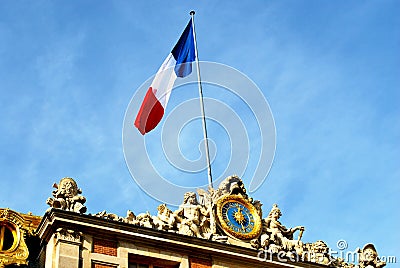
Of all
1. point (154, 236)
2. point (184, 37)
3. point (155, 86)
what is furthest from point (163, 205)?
point (184, 37)

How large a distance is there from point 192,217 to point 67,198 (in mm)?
4990

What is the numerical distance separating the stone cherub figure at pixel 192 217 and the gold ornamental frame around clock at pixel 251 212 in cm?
58

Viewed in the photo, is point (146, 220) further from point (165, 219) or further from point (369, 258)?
point (369, 258)

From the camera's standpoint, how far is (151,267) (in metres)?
29.9

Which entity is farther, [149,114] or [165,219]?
[149,114]

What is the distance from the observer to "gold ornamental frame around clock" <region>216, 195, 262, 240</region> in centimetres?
3203

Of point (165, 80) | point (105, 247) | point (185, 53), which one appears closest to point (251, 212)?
point (105, 247)

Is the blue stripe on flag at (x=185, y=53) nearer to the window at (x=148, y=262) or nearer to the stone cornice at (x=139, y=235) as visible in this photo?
the stone cornice at (x=139, y=235)

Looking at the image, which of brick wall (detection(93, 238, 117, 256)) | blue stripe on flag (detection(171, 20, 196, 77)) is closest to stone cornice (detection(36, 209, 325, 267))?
brick wall (detection(93, 238, 117, 256))

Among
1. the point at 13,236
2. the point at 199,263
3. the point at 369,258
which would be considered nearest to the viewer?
the point at 13,236

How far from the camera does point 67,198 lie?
29312 mm

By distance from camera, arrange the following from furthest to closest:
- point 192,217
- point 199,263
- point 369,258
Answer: point 369,258
point 192,217
point 199,263

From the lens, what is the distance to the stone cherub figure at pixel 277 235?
3256cm

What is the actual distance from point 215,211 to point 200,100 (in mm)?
6307
